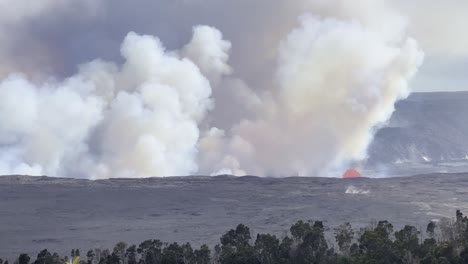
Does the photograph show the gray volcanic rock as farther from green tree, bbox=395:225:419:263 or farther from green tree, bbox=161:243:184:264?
green tree, bbox=395:225:419:263

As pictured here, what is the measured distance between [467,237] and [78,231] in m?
58.9

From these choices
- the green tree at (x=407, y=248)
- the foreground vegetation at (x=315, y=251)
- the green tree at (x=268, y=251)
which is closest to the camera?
the foreground vegetation at (x=315, y=251)

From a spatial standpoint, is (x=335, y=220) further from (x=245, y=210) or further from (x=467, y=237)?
(x=467, y=237)

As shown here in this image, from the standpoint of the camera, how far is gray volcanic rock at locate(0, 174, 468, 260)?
108 metres

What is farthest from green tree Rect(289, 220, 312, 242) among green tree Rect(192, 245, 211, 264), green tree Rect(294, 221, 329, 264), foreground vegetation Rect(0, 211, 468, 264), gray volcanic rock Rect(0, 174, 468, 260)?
gray volcanic rock Rect(0, 174, 468, 260)

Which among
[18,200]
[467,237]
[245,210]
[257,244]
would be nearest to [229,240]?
[257,244]

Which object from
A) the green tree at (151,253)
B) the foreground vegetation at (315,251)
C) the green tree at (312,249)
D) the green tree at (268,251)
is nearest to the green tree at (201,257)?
the foreground vegetation at (315,251)

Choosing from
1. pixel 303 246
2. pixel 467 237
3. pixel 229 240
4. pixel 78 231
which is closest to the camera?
pixel 467 237

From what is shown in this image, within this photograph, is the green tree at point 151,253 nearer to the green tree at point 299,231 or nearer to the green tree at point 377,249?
the green tree at point 299,231

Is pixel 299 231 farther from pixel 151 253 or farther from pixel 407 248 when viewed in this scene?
pixel 151 253

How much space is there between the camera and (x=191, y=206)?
5221 inches

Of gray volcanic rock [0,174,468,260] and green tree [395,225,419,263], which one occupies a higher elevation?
gray volcanic rock [0,174,468,260]

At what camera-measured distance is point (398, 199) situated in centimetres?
13450

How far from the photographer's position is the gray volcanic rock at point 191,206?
356ft
